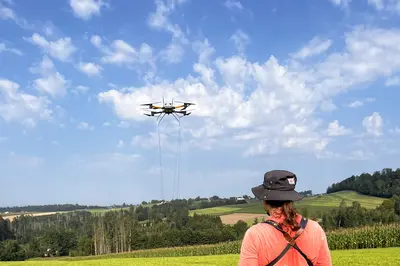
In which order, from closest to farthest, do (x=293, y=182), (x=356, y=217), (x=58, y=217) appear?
(x=293, y=182) < (x=356, y=217) < (x=58, y=217)

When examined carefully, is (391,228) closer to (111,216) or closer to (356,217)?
(356,217)

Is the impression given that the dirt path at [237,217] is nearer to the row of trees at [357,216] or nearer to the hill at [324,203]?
the hill at [324,203]

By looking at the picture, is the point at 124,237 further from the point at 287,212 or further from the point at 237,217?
the point at 287,212

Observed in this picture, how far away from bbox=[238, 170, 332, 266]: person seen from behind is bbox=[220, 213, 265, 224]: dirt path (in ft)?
322

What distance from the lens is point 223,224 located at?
329ft

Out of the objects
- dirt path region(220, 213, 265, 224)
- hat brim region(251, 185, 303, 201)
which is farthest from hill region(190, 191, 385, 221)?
hat brim region(251, 185, 303, 201)

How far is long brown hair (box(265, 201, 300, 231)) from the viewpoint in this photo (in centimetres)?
340

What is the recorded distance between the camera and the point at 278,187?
351cm

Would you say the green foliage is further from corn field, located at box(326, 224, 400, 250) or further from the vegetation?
corn field, located at box(326, 224, 400, 250)

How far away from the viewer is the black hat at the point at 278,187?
11.4 feet

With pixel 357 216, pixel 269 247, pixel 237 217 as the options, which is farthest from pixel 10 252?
pixel 269 247

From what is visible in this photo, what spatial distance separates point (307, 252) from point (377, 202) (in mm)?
117640

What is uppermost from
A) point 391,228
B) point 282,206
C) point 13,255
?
point 282,206

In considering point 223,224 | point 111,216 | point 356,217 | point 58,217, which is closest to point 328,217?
point 356,217
